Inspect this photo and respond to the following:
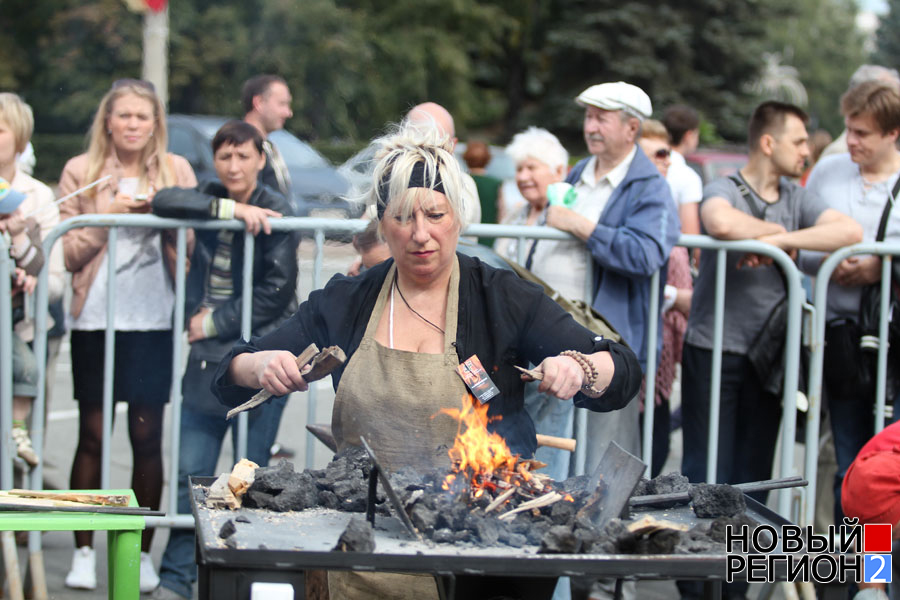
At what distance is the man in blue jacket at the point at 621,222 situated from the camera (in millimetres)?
4633

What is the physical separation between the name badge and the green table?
39.4 inches

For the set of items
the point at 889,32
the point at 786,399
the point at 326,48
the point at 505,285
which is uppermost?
the point at 889,32

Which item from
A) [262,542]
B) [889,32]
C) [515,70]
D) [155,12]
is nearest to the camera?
[262,542]

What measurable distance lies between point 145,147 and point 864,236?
3336 mm

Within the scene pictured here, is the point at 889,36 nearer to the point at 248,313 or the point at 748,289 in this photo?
the point at 748,289

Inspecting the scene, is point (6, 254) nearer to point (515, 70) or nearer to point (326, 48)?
point (326, 48)

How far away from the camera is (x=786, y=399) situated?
4.77m

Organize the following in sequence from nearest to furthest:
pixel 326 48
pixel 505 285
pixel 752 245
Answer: pixel 505 285 < pixel 752 245 < pixel 326 48

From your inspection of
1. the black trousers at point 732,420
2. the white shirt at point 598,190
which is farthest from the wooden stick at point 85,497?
the black trousers at point 732,420

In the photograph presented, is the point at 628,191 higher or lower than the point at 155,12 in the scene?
lower

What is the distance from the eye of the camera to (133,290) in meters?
4.76

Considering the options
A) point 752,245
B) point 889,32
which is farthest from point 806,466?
point 889,32

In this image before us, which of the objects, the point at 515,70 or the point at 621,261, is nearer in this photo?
the point at 621,261

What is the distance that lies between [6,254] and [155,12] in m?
9.73
